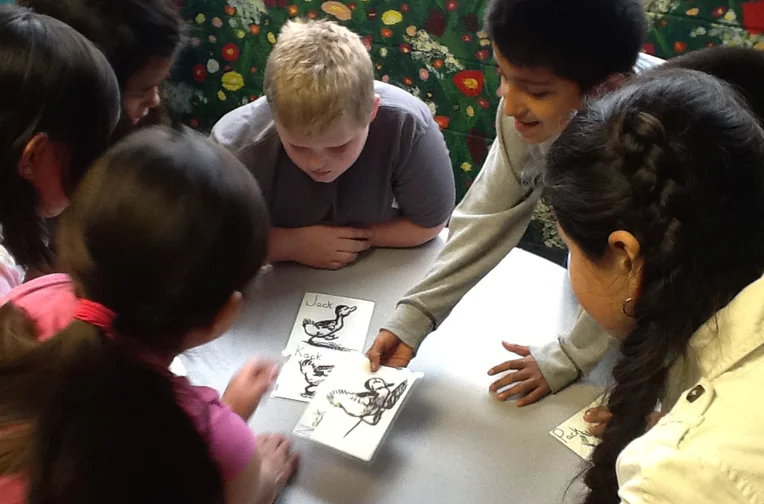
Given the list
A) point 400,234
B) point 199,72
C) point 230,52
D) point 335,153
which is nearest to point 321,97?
point 335,153

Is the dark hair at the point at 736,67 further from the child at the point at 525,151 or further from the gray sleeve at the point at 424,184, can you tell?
the gray sleeve at the point at 424,184

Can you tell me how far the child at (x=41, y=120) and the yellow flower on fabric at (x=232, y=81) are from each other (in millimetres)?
1574

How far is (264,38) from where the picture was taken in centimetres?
251

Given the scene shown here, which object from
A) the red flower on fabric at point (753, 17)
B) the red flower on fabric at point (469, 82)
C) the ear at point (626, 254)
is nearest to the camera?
the ear at point (626, 254)

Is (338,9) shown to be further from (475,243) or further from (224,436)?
(224,436)

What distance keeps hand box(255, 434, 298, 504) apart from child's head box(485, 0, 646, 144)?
641 mm

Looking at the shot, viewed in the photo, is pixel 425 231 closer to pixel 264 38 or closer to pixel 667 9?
pixel 667 9

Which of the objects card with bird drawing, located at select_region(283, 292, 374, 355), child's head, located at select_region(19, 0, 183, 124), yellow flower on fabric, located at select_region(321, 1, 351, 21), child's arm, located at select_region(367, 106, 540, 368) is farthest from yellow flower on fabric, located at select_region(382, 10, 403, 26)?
card with bird drawing, located at select_region(283, 292, 374, 355)

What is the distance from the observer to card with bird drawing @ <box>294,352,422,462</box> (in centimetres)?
100

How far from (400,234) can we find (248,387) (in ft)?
1.67

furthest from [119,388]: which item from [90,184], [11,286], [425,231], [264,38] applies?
[264,38]

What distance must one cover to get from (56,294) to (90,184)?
210mm

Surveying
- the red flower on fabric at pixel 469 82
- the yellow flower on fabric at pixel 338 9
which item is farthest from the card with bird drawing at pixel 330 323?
the yellow flower on fabric at pixel 338 9

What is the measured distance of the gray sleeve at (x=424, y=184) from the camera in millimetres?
1423
